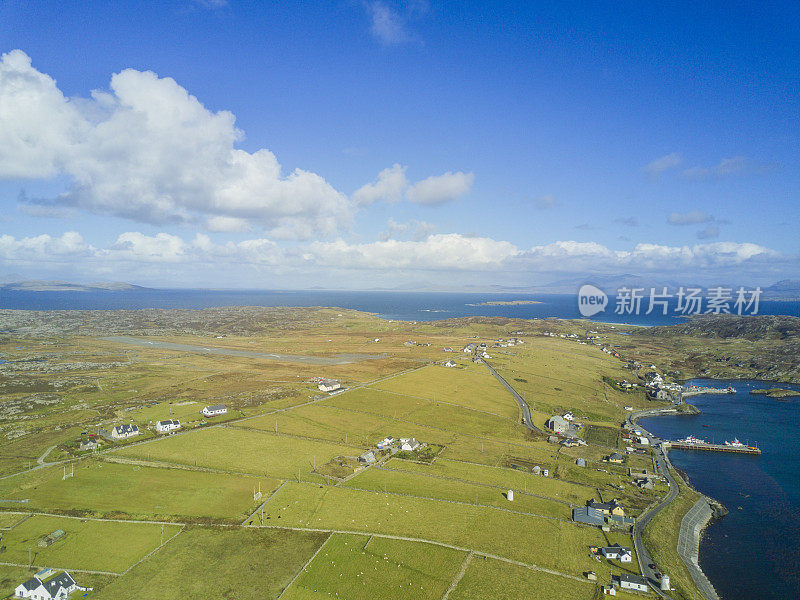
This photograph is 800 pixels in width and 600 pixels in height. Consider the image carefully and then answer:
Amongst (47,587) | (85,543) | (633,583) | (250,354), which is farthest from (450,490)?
(250,354)

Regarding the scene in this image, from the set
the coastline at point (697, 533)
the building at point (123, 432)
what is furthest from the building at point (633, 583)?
the building at point (123, 432)

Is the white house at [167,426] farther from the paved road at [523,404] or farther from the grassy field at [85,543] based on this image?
the paved road at [523,404]

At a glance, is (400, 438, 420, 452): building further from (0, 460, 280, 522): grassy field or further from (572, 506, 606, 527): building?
(572, 506, 606, 527): building

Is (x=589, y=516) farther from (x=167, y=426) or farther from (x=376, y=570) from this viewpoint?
(x=167, y=426)

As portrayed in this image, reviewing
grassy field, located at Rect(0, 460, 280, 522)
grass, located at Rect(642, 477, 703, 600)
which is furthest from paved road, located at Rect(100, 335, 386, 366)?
grass, located at Rect(642, 477, 703, 600)

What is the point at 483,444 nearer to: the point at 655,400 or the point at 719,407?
the point at 655,400
